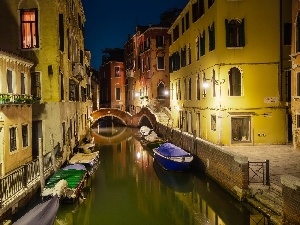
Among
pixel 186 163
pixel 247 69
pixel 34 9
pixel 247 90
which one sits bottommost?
pixel 186 163

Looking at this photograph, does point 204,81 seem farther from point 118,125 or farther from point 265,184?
point 118,125

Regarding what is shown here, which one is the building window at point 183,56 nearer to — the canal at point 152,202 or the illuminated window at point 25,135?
the canal at point 152,202

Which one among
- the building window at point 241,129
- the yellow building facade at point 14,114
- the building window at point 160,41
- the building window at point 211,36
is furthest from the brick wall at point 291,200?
the building window at point 160,41

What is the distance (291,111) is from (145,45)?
27.3 metres

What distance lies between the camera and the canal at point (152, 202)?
40.7 ft

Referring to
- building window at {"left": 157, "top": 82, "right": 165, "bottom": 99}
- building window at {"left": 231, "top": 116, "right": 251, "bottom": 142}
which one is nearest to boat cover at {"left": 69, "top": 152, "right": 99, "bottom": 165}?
building window at {"left": 231, "top": 116, "right": 251, "bottom": 142}

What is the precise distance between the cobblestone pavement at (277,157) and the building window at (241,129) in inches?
34.2

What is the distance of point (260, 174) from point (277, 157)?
2.94 metres

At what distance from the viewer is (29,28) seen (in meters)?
18.5

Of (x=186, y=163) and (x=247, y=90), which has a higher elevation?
(x=247, y=90)

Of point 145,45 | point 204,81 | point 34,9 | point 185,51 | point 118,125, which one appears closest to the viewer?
point 34,9

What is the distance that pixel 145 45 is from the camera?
4275 cm

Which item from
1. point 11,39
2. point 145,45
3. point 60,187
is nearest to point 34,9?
point 11,39

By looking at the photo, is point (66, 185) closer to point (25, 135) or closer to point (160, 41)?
point (25, 135)
